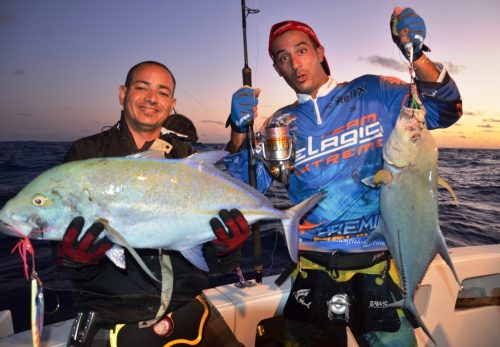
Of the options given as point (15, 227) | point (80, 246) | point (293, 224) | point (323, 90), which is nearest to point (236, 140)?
point (323, 90)

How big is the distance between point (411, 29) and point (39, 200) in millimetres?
2886

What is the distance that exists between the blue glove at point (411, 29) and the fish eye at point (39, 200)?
2.82m

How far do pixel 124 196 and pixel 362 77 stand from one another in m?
2.55

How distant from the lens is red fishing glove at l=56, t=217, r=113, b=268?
2.07m

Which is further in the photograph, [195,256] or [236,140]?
[236,140]

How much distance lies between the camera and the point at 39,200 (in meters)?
2.05

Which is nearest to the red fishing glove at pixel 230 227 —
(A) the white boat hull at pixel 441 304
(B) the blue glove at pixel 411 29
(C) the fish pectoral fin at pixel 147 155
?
(C) the fish pectoral fin at pixel 147 155

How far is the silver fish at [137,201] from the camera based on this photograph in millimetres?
2062

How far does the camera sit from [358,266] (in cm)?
304

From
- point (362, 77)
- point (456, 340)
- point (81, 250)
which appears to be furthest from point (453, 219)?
point (81, 250)

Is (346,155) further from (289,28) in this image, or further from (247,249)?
(247,249)

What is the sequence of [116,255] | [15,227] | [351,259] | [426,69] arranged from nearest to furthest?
[15,227], [116,255], [426,69], [351,259]

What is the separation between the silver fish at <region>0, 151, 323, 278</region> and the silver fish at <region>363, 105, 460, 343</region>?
0.94 meters

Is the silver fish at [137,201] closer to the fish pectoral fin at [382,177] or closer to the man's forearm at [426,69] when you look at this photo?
the fish pectoral fin at [382,177]
